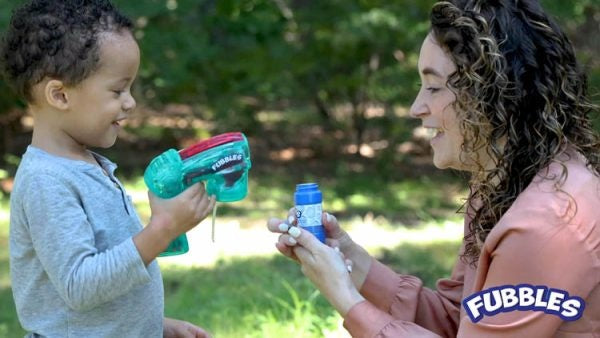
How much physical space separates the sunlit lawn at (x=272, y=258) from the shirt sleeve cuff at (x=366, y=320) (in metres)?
1.58

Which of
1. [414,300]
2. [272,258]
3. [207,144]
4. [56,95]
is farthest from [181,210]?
[272,258]

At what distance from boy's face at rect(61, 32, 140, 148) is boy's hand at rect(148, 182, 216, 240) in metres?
0.23

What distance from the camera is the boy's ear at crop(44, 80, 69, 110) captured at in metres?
2.16

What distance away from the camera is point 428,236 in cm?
660

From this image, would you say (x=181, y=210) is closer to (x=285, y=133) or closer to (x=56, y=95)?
(x=56, y=95)

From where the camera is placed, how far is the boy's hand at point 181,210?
2.11m

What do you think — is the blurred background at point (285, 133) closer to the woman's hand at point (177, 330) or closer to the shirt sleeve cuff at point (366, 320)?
the woman's hand at point (177, 330)

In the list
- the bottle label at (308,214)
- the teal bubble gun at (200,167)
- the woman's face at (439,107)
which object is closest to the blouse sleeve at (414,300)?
the bottle label at (308,214)

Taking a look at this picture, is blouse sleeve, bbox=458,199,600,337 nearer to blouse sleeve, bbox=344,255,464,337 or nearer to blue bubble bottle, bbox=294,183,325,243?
blue bubble bottle, bbox=294,183,325,243

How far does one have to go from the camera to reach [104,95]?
2.17 metres

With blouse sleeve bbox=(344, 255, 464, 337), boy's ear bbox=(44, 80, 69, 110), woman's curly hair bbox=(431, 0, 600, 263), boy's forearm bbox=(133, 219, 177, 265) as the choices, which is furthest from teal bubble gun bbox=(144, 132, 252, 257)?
blouse sleeve bbox=(344, 255, 464, 337)

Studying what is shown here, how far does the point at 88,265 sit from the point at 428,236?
15.7 ft

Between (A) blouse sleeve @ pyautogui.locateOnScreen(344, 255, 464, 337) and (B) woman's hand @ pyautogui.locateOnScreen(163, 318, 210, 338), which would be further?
(A) blouse sleeve @ pyautogui.locateOnScreen(344, 255, 464, 337)

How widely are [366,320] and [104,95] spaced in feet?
2.89
